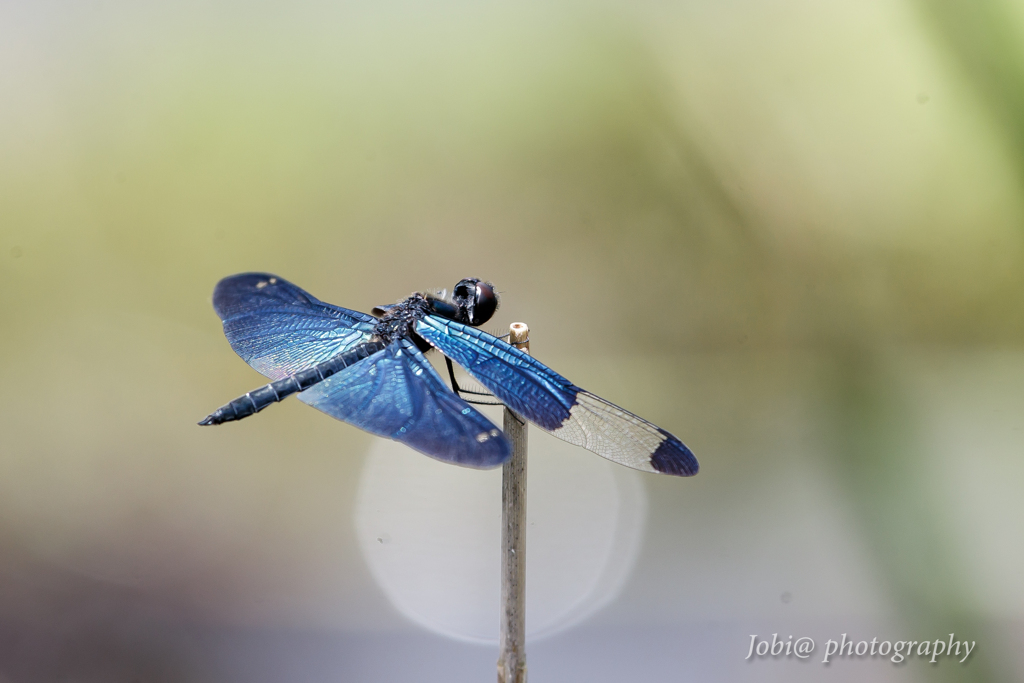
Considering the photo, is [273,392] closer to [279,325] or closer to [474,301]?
[279,325]

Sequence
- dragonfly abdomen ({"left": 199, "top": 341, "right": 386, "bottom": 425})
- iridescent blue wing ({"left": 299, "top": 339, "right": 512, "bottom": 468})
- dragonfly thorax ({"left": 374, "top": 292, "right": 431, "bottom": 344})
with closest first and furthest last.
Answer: iridescent blue wing ({"left": 299, "top": 339, "right": 512, "bottom": 468}), dragonfly abdomen ({"left": 199, "top": 341, "right": 386, "bottom": 425}), dragonfly thorax ({"left": 374, "top": 292, "right": 431, "bottom": 344})

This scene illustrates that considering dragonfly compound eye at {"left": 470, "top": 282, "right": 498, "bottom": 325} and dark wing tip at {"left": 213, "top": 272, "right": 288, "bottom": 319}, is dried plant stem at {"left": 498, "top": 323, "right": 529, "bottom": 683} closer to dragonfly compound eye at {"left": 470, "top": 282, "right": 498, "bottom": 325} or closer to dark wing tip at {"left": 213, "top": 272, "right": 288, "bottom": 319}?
dragonfly compound eye at {"left": 470, "top": 282, "right": 498, "bottom": 325}

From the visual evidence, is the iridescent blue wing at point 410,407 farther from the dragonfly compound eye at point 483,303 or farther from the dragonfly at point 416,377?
the dragonfly compound eye at point 483,303

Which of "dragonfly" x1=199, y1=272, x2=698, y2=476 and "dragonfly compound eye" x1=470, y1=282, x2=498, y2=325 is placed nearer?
"dragonfly" x1=199, y1=272, x2=698, y2=476

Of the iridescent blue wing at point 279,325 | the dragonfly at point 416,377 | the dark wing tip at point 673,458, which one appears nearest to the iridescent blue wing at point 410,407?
the dragonfly at point 416,377

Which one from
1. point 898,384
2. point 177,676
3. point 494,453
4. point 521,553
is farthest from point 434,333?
point 898,384

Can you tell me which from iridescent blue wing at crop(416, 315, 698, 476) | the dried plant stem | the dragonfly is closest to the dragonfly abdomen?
the dragonfly

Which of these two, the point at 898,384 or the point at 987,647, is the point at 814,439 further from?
the point at 987,647
